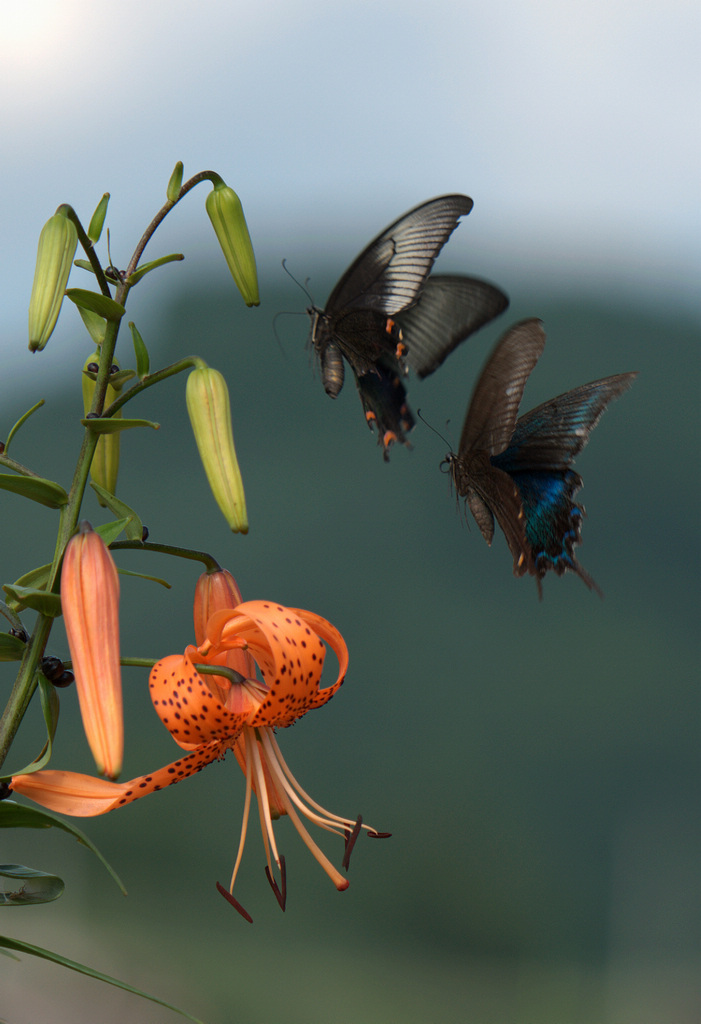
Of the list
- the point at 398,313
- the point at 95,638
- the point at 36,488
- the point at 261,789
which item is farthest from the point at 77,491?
the point at 398,313

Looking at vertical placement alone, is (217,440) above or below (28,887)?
above

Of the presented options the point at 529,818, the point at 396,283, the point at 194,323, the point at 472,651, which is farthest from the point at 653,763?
the point at 396,283

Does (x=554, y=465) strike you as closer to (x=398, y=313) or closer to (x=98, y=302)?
(x=398, y=313)

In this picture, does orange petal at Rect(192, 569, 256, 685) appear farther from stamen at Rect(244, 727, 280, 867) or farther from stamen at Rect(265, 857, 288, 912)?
stamen at Rect(265, 857, 288, 912)

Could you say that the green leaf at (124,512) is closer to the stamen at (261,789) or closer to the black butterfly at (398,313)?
the stamen at (261,789)

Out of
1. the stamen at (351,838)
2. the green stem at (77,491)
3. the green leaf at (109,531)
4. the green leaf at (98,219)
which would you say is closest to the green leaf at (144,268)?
the green stem at (77,491)
